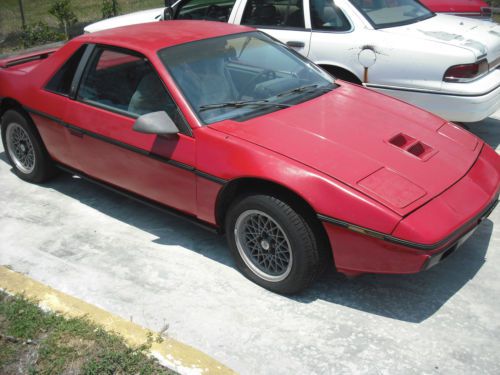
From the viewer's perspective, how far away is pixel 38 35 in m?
10.8

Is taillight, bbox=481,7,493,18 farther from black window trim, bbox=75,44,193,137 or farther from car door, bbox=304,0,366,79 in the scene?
black window trim, bbox=75,44,193,137

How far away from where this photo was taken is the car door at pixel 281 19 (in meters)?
5.84

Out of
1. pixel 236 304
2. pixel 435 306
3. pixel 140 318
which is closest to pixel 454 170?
pixel 435 306

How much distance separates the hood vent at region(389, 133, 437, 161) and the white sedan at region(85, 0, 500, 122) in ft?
5.63

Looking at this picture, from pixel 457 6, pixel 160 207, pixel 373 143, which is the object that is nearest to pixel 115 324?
pixel 160 207

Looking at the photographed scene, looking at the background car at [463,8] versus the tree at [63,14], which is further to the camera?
the tree at [63,14]

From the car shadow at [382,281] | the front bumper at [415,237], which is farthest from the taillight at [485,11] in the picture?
the front bumper at [415,237]

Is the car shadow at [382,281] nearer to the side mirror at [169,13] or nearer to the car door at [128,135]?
the car door at [128,135]

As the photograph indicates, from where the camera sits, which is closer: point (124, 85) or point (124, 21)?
point (124, 85)

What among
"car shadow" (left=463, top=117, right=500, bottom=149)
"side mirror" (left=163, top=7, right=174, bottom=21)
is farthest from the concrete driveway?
"side mirror" (left=163, top=7, right=174, bottom=21)

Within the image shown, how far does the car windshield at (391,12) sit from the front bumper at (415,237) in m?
2.85

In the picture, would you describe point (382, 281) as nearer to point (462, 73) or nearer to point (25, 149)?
point (462, 73)

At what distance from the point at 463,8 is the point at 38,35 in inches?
299

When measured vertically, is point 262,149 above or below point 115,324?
above
